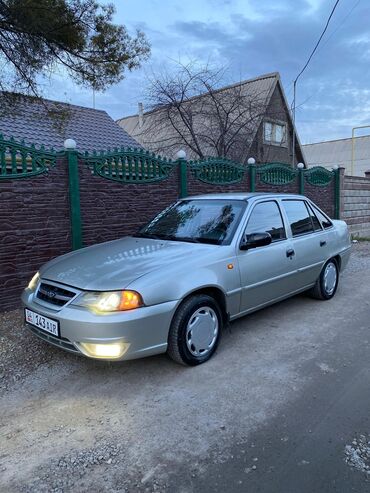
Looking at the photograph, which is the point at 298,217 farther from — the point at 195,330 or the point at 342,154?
the point at 342,154

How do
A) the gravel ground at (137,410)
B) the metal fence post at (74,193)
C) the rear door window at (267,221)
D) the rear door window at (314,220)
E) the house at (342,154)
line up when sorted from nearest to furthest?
the gravel ground at (137,410), the rear door window at (267,221), the rear door window at (314,220), the metal fence post at (74,193), the house at (342,154)

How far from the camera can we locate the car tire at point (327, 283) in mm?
5441

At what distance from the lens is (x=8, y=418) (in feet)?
9.52

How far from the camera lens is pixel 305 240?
5.00 metres

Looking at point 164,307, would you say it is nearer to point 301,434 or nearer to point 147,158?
point 301,434

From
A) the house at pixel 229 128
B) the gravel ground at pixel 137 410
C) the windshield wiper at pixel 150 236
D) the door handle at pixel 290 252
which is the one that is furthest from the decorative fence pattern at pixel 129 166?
the house at pixel 229 128

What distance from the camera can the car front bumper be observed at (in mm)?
3016

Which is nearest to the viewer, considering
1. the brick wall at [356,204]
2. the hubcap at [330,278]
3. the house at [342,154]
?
the hubcap at [330,278]

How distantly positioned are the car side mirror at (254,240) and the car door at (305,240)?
32.4 inches

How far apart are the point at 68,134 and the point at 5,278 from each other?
8.99m

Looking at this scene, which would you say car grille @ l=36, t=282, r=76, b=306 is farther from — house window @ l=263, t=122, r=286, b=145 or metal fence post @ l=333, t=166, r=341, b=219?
house window @ l=263, t=122, r=286, b=145

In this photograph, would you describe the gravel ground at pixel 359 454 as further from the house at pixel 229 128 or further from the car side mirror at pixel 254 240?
the house at pixel 229 128

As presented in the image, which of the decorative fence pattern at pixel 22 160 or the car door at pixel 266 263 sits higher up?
the decorative fence pattern at pixel 22 160

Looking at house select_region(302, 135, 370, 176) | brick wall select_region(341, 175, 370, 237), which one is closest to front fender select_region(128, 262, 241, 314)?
brick wall select_region(341, 175, 370, 237)
